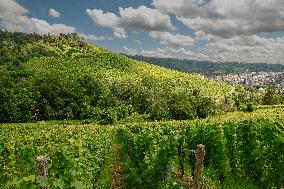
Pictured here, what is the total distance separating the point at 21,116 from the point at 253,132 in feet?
260

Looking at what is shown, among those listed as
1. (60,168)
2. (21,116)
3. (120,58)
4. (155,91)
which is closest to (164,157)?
(60,168)

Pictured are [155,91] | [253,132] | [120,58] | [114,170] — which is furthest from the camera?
[120,58]

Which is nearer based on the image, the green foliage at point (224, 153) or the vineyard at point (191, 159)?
the vineyard at point (191, 159)

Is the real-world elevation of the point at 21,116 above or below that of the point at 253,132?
below

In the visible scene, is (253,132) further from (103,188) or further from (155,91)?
(155,91)

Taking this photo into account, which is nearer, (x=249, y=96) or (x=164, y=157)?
(x=164, y=157)

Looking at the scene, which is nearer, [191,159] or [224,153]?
[224,153]

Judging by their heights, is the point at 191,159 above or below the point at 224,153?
below

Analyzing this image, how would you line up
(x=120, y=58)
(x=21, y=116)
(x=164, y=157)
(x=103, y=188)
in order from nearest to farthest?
(x=164, y=157) < (x=103, y=188) < (x=21, y=116) < (x=120, y=58)

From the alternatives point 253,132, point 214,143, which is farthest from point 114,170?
point 253,132

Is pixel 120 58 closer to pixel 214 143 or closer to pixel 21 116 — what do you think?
pixel 21 116

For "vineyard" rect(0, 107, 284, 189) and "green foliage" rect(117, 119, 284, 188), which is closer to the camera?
"vineyard" rect(0, 107, 284, 189)

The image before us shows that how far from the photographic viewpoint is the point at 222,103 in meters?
116

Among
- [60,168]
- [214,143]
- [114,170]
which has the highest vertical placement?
[60,168]
